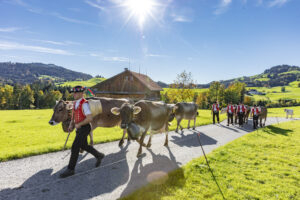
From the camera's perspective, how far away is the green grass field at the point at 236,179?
4.40 metres

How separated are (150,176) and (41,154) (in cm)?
500

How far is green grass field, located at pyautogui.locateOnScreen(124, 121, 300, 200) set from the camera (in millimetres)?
4402

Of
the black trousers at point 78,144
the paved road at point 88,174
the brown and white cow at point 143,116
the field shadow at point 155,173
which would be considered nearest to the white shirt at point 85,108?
the black trousers at point 78,144

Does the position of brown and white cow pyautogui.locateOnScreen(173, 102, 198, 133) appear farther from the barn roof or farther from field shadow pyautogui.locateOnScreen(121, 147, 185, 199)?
the barn roof

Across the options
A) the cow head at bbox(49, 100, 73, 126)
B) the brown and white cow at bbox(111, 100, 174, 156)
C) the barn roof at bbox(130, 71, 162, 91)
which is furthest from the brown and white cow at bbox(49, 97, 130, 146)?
the barn roof at bbox(130, 71, 162, 91)

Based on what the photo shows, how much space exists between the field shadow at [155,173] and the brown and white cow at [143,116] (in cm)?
101

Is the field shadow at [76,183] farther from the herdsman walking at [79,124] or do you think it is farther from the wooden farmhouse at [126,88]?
the wooden farmhouse at [126,88]

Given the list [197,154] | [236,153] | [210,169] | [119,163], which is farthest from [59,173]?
[236,153]

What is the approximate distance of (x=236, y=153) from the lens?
26.0 feet

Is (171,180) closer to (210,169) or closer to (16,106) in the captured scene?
(210,169)

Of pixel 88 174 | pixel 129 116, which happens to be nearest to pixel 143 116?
pixel 129 116

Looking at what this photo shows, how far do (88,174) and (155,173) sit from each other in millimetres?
2198

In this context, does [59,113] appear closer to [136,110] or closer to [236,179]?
[136,110]

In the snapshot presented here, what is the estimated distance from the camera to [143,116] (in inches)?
276
